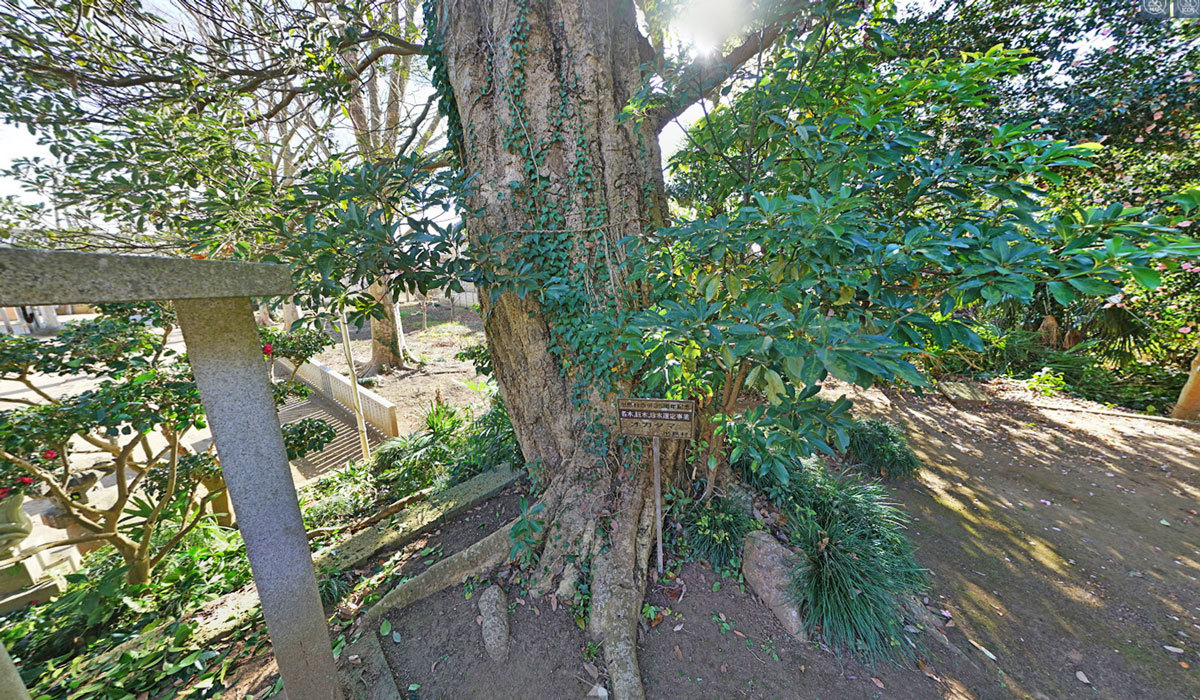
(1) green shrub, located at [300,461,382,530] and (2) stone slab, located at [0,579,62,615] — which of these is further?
(1) green shrub, located at [300,461,382,530]

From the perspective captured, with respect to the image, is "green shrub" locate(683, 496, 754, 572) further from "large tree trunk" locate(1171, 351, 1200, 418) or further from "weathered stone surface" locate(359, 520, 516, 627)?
"large tree trunk" locate(1171, 351, 1200, 418)

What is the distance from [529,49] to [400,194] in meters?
1.18

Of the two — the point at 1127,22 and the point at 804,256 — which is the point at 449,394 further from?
the point at 1127,22

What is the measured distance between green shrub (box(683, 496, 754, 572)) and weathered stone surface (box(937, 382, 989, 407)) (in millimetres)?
5473

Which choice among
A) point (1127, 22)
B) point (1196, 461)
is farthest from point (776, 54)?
point (1196, 461)

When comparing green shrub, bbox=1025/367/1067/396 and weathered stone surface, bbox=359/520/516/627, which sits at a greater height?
weathered stone surface, bbox=359/520/516/627

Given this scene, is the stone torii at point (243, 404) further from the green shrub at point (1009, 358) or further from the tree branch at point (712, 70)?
the green shrub at point (1009, 358)

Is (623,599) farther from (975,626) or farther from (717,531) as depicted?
(975,626)

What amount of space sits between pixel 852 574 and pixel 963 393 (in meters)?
5.65

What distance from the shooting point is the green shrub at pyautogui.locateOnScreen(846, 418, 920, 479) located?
3928mm

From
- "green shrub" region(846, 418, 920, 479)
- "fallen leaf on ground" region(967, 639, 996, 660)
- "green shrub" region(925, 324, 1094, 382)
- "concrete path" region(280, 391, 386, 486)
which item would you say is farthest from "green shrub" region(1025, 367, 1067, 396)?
"concrete path" region(280, 391, 386, 486)

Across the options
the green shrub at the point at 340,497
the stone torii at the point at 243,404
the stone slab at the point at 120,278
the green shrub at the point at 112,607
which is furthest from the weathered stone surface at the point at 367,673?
the stone slab at the point at 120,278

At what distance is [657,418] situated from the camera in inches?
83.4

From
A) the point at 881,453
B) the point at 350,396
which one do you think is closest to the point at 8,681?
the point at 881,453
